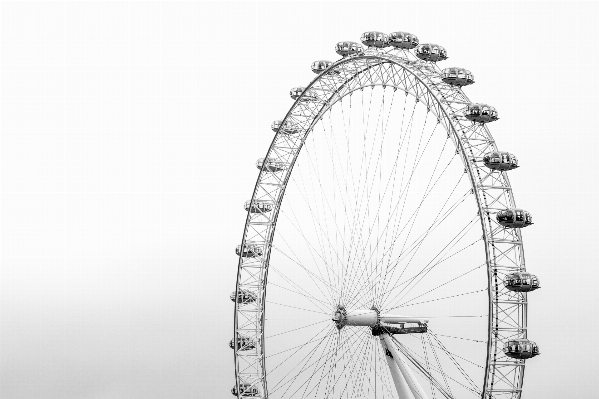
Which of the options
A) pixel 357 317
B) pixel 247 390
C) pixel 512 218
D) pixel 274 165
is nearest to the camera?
pixel 512 218

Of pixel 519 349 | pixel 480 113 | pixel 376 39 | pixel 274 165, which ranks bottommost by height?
pixel 519 349

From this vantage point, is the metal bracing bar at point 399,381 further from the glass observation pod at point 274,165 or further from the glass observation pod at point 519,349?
the glass observation pod at point 274,165

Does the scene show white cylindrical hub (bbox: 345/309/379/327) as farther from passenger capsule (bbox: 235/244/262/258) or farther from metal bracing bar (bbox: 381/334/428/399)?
passenger capsule (bbox: 235/244/262/258)

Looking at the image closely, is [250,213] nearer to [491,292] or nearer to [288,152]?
[288,152]

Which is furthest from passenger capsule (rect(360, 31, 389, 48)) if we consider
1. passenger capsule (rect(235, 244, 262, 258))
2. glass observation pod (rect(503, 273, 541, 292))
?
passenger capsule (rect(235, 244, 262, 258))

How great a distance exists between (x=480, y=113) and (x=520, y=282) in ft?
18.5

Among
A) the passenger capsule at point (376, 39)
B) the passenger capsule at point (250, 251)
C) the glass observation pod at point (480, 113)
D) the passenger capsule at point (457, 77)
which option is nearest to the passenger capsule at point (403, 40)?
the passenger capsule at point (376, 39)

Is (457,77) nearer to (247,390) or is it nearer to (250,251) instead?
(250,251)

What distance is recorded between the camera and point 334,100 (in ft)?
139

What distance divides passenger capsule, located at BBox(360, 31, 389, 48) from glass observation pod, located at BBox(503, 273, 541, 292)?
10269 mm

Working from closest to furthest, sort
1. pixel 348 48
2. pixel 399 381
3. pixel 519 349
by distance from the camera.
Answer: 1. pixel 519 349
2. pixel 399 381
3. pixel 348 48

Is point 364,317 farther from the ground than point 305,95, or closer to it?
closer to it

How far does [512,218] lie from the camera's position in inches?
1281

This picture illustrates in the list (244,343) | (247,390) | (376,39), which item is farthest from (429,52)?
(247,390)
